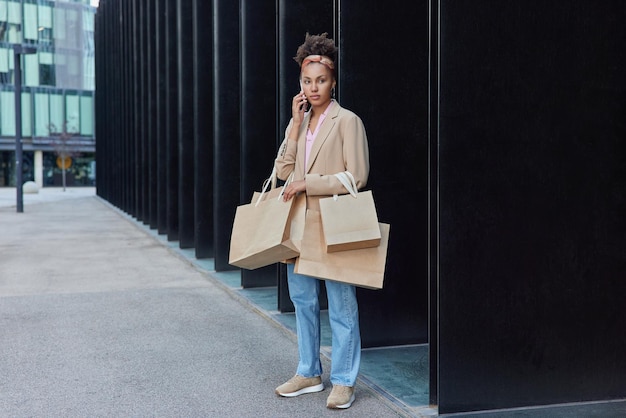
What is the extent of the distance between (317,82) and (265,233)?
0.96 m

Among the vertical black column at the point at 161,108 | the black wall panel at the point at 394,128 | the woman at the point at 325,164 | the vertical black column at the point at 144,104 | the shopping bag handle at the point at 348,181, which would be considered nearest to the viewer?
the shopping bag handle at the point at 348,181

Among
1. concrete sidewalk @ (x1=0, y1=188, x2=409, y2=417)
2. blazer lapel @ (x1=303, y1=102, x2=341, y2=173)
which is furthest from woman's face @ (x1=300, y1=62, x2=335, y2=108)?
concrete sidewalk @ (x1=0, y1=188, x2=409, y2=417)

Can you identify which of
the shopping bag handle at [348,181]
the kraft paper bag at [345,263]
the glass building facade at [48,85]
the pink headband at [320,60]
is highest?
the glass building facade at [48,85]

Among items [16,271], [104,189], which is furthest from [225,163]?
[104,189]

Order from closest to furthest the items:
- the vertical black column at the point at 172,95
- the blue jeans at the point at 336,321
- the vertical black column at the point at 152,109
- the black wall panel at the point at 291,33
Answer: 1. the blue jeans at the point at 336,321
2. the black wall panel at the point at 291,33
3. the vertical black column at the point at 172,95
4. the vertical black column at the point at 152,109

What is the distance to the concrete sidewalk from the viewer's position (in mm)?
4230

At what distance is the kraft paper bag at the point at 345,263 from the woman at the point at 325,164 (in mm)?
295

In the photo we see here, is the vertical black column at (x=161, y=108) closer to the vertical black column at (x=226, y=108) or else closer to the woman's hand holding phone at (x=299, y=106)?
the vertical black column at (x=226, y=108)

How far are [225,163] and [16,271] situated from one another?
3494 millimetres

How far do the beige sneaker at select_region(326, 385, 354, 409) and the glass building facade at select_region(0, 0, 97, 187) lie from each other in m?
55.0

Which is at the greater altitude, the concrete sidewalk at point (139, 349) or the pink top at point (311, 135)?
the pink top at point (311, 135)

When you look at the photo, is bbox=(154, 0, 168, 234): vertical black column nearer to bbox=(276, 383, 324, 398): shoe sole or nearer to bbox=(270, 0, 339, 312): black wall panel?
bbox=(270, 0, 339, 312): black wall panel

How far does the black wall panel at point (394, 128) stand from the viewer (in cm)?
543

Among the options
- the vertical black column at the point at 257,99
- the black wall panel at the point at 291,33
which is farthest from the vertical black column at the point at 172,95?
the black wall panel at the point at 291,33
